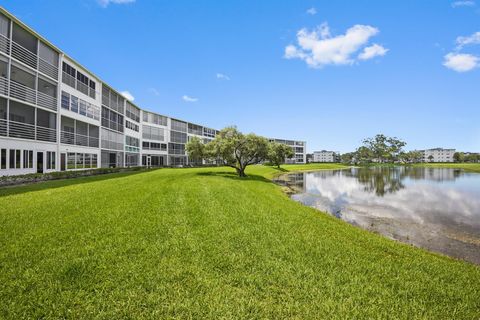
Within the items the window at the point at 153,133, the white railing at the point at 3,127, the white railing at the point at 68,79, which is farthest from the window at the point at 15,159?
the window at the point at 153,133

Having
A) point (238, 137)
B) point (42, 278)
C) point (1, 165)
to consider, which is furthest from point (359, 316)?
point (238, 137)

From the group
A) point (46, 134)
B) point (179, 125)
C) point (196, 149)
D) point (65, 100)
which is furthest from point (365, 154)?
point (46, 134)

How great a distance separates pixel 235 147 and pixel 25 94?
73.7ft

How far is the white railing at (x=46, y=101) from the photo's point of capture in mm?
22641

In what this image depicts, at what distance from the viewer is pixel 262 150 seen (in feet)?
107

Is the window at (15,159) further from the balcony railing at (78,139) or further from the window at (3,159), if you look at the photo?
the balcony railing at (78,139)

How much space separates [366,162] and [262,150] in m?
127

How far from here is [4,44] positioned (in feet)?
61.3

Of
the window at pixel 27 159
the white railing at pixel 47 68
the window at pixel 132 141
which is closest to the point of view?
the window at pixel 27 159

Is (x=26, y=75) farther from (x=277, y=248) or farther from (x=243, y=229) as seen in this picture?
(x=277, y=248)

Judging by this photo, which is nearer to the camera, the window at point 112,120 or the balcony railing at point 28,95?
the balcony railing at point 28,95

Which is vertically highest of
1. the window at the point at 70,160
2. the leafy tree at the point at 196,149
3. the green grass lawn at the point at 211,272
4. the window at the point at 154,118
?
the window at the point at 154,118

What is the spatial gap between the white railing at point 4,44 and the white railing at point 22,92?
245 cm

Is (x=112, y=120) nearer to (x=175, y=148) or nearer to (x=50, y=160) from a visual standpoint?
(x=50, y=160)
